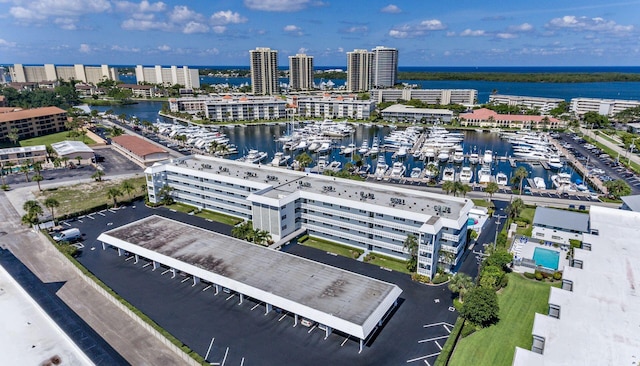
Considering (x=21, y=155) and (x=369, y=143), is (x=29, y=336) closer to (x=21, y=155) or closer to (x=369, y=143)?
(x=21, y=155)

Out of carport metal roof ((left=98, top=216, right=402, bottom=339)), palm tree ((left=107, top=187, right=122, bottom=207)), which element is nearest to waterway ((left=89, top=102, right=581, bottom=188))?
palm tree ((left=107, top=187, right=122, bottom=207))

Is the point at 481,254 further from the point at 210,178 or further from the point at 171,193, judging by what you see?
the point at 171,193

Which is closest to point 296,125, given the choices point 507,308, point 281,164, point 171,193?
point 281,164

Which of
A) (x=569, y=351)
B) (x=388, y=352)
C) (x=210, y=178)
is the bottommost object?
(x=388, y=352)

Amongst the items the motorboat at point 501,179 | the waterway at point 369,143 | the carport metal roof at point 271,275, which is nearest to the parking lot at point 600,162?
the waterway at point 369,143

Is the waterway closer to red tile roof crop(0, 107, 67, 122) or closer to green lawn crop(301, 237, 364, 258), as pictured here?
red tile roof crop(0, 107, 67, 122)

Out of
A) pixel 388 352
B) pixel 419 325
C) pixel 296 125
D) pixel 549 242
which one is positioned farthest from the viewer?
pixel 296 125
